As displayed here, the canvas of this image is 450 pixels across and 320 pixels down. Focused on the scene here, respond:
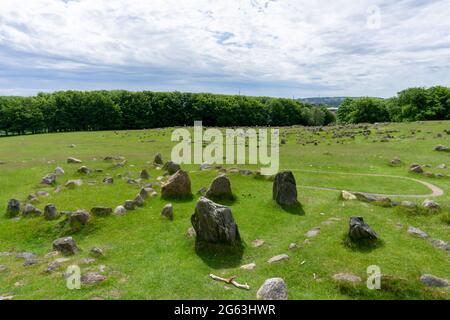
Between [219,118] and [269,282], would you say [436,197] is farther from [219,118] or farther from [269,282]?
[219,118]

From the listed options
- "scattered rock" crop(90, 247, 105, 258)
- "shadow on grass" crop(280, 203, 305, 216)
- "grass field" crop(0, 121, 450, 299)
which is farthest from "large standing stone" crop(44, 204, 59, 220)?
"shadow on grass" crop(280, 203, 305, 216)

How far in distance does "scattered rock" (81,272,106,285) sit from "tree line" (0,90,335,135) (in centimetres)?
9677

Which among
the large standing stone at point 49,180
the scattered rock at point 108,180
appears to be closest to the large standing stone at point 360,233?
the scattered rock at point 108,180

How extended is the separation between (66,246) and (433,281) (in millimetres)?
16354

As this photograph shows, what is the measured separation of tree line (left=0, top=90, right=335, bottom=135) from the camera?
9881 cm

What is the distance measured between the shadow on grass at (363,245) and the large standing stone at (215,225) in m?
A: 5.31

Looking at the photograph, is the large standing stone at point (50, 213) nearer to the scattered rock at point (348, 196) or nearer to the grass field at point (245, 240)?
the grass field at point (245, 240)

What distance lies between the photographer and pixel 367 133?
64.9 meters

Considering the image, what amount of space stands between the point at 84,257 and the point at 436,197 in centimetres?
2389

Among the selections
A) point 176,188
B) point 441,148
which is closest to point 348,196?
point 176,188

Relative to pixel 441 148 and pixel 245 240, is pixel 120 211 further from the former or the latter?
pixel 441 148

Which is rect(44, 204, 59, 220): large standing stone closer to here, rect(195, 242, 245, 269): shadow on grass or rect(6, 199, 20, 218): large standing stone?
rect(6, 199, 20, 218): large standing stone

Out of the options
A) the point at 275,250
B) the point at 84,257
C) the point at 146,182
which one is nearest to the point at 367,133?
the point at 146,182
